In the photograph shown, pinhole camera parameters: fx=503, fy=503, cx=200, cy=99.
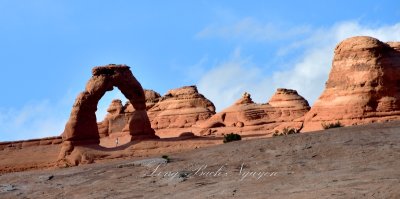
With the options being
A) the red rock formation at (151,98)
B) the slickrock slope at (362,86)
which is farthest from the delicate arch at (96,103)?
the red rock formation at (151,98)

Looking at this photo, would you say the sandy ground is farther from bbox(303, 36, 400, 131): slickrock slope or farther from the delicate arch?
the delicate arch

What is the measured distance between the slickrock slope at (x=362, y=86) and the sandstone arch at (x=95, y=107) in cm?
1004

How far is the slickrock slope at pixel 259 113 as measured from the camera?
45750mm

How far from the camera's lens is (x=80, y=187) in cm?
1308

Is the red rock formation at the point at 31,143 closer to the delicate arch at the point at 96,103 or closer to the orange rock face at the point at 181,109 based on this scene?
the delicate arch at the point at 96,103

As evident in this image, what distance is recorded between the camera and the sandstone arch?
29.0 metres

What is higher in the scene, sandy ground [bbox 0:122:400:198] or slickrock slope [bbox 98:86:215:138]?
slickrock slope [bbox 98:86:215:138]

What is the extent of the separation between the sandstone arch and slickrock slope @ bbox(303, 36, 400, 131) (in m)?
10.0

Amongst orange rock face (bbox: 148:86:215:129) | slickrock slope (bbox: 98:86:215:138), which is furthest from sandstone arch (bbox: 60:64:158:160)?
orange rock face (bbox: 148:86:215:129)

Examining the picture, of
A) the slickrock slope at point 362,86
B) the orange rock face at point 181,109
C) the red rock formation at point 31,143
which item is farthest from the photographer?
the orange rock face at point 181,109

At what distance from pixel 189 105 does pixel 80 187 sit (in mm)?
41626

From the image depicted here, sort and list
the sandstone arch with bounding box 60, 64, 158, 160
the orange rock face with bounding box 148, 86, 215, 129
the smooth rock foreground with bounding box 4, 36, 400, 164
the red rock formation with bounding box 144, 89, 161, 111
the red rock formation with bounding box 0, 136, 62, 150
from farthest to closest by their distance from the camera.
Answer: the red rock formation with bounding box 144, 89, 161, 111, the orange rock face with bounding box 148, 86, 215, 129, the red rock formation with bounding box 0, 136, 62, 150, the sandstone arch with bounding box 60, 64, 158, 160, the smooth rock foreground with bounding box 4, 36, 400, 164

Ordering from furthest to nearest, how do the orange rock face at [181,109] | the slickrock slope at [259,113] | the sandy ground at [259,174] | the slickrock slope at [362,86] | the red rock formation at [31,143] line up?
1. the orange rock face at [181,109]
2. the slickrock slope at [259,113]
3. the red rock formation at [31,143]
4. the slickrock slope at [362,86]
5. the sandy ground at [259,174]

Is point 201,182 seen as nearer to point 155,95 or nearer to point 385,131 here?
point 385,131
